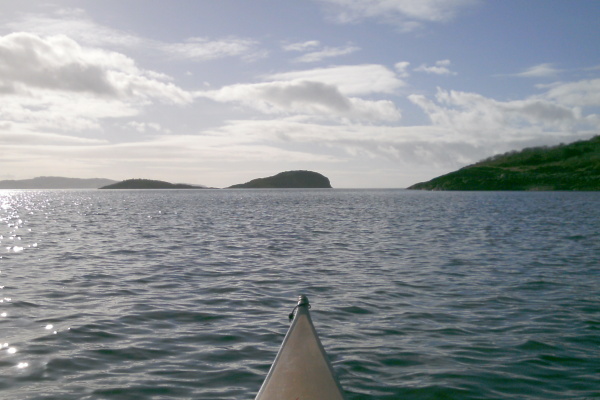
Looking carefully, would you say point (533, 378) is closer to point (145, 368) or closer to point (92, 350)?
point (145, 368)

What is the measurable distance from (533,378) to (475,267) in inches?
554

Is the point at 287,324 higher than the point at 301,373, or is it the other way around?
the point at 301,373

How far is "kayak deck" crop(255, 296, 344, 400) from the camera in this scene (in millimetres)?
7230

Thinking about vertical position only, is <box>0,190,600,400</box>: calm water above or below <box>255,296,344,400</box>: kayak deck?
below

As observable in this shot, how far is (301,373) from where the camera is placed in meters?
7.59

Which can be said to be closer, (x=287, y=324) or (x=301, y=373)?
(x=301, y=373)

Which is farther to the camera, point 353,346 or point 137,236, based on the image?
point 137,236

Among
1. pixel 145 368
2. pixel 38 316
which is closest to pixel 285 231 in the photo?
pixel 38 316

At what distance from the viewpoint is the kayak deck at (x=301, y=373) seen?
Answer: 7230mm

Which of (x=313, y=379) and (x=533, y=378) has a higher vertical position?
(x=313, y=379)

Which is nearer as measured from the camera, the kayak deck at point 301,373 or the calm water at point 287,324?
the kayak deck at point 301,373

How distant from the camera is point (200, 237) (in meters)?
38.9

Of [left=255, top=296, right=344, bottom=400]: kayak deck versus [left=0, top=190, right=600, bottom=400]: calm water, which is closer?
[left=255, top=296, right=344, bottom=400]: kayak deck

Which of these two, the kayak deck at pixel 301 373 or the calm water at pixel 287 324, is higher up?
the kayak deck at pixel 301 373
